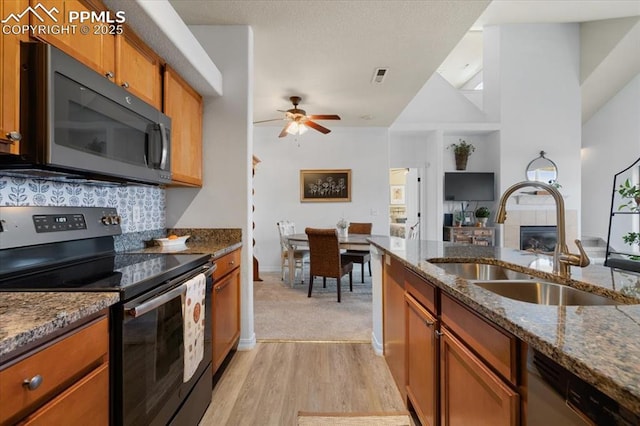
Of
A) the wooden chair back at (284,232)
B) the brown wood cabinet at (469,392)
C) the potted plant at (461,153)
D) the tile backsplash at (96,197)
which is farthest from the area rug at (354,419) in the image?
the potted plant at (461,153)

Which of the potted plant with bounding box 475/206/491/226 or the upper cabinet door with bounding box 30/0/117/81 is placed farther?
the potted plant with bounding box 475/206/491/226

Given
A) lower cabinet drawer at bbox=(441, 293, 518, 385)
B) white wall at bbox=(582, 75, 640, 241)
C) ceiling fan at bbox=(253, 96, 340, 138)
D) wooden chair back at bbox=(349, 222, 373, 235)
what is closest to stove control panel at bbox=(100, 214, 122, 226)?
lower cabinet drawer at bbox=(441, 293, 518, 385)

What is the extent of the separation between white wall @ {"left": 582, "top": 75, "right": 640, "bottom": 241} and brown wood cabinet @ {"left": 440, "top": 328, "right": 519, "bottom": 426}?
6.88 meters

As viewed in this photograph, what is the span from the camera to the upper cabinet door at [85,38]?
44.3 inches

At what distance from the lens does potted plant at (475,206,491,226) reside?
226 inches

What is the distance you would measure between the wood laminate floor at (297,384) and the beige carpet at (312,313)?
0.63ft

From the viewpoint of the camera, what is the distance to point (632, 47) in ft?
16.3

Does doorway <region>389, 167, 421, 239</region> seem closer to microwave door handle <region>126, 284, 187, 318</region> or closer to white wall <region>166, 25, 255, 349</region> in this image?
white wall <region>166, 25, 255, 349</region>

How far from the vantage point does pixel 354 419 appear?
1627 millimetres

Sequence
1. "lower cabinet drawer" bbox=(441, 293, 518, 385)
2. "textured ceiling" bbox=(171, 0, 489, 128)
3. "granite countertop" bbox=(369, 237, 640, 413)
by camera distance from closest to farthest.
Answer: "granite countertop" bbox=(369, 237, 640, 413) < "lower cabinet drawer" bbox=(441, 293, 518, 385) < "textured ceiling" bbox=(171, 0, 489, 128)

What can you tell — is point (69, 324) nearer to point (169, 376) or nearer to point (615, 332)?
point (169, 376)

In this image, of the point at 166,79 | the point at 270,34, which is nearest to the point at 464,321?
the point at 166,79

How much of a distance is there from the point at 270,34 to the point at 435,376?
2696mm

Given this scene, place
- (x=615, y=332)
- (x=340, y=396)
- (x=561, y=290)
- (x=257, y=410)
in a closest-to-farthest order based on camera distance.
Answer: (x=615, y=332) → (x=561, y=290) → (x=257, y=410) → (x=340, y=396)
